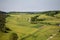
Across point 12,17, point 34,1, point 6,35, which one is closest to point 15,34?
point 6,35

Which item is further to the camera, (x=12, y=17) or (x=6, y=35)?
(x=12, y=17)

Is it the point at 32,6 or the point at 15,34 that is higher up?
the point at 32,6

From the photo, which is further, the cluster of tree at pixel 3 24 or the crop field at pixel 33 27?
the cluster of tree at pixel 3 24

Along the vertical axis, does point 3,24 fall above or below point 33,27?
above

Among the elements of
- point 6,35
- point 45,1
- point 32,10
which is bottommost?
point 6,35

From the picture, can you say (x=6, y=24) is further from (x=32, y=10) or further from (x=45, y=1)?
(x=45, y=1)

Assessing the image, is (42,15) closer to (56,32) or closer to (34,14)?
(34,14)

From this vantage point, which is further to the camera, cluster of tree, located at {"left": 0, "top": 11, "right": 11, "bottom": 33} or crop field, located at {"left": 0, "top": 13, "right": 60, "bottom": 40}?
cluster of tree, located at {"left": 0, "top": 11, "right": 11, "bottom": 33}
